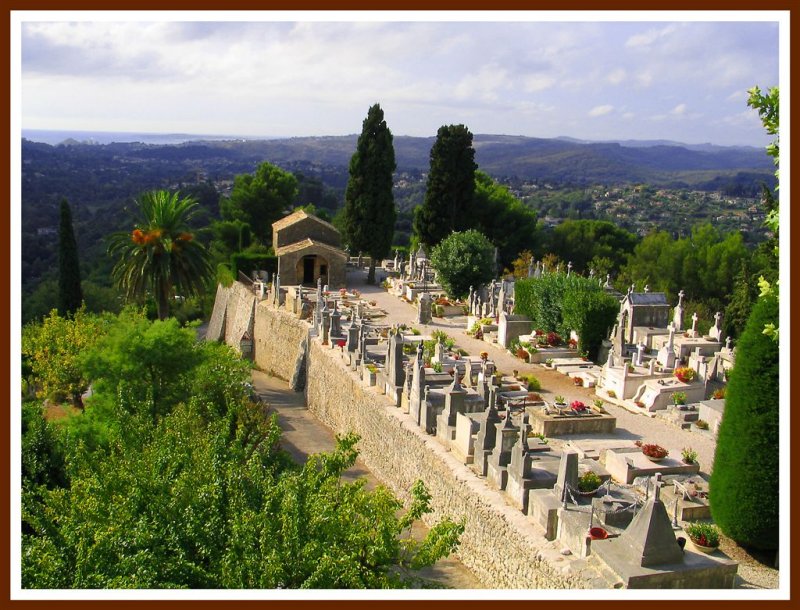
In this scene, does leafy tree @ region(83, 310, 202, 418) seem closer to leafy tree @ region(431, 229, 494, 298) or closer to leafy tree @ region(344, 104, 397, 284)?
leafy tree @ region(431, 229, 494, 298)

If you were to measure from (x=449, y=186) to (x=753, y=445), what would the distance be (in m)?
29.5

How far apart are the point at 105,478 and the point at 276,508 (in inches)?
109

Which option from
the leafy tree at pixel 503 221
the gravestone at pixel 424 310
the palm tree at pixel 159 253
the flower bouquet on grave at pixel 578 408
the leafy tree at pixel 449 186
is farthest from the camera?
the leafy tree at pixel 503 221

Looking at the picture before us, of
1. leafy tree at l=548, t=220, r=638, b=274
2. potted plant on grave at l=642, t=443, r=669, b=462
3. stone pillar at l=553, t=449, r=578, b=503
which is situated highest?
leafy tree at l=548, t=220, r=638, b=274

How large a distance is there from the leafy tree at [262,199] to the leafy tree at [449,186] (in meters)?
10.9

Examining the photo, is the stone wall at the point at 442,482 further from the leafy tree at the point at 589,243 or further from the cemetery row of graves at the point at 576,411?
→ the leafy tree at the point at 589,243

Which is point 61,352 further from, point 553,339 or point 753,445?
point 753,445

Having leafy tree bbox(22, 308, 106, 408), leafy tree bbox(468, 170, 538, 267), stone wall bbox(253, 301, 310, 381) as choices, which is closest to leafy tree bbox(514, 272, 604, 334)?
stone wall bbox(253, 301, 310, 381)

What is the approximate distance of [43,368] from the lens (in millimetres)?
22234

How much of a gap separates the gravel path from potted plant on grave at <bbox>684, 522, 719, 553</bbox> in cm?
58

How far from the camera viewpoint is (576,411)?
17031 mm

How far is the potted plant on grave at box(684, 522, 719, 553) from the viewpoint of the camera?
1112 cm

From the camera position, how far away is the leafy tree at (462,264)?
3206cm

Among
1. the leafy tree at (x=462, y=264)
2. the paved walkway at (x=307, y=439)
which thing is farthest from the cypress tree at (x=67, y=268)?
the leafy tree at (x=462, y=264)
